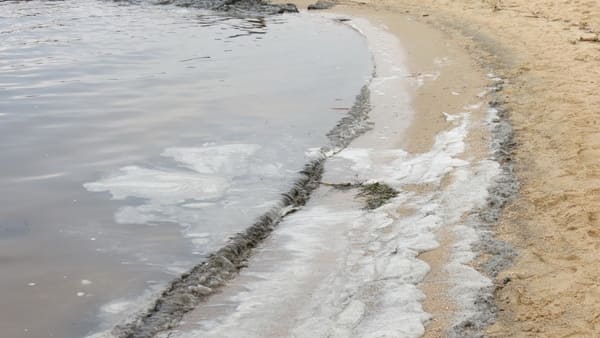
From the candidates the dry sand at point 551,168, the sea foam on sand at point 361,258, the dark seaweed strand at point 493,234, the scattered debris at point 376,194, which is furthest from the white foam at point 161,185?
the dry sand at point 551,168

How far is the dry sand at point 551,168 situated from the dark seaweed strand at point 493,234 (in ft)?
0.20

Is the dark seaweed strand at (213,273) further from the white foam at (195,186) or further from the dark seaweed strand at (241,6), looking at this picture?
the dark seaweed strand at (241,6)

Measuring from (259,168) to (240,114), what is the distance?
173 cm

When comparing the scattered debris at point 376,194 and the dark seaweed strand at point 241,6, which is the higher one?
the dark seaweed strand at point 241,6

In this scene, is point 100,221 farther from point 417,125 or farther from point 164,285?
point 417,125

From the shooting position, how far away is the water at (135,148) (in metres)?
4.31

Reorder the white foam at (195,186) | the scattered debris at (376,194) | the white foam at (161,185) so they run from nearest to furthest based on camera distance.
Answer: the white foam at (195,186) → the scattered debris at (376,194) → the white foam at (161,185)

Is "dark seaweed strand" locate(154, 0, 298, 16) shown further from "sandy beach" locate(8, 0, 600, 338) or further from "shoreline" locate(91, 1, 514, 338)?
"shoreline" locate(91, 1, 514, 338)

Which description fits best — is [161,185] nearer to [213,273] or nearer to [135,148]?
[135,148]

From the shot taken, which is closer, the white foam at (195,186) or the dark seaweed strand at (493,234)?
the dark seaweed strand at (493,234)

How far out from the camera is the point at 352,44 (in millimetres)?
12312

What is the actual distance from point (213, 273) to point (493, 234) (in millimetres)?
1919

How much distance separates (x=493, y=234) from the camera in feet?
15.0

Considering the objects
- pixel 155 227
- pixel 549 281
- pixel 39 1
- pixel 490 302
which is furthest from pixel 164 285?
pixel 39 1
